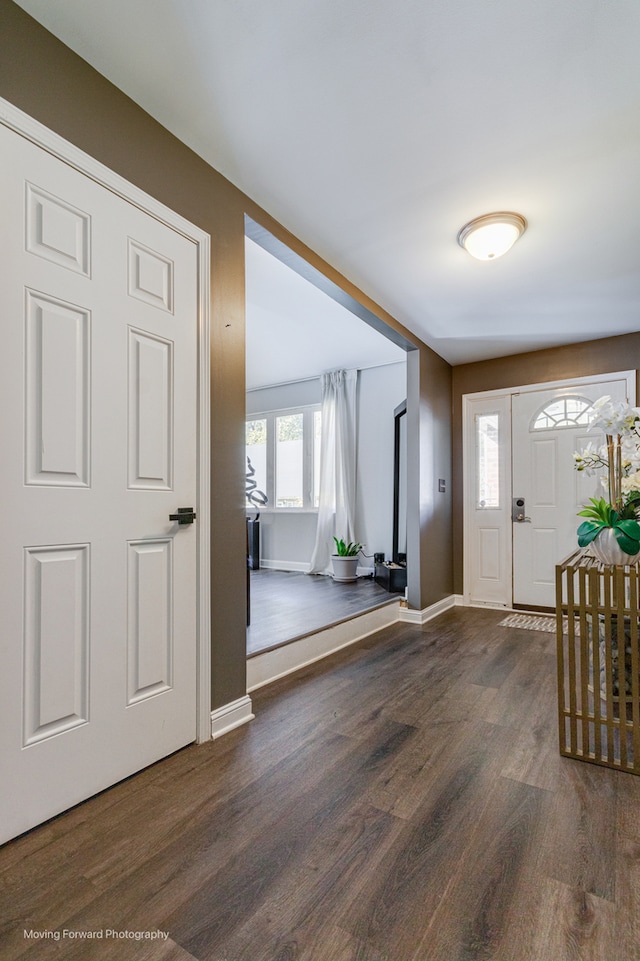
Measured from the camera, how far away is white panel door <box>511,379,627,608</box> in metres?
4.10

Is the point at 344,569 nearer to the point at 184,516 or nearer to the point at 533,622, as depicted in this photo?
the point at 533,622

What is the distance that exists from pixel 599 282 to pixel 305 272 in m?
1.94

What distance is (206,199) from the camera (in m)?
2.00

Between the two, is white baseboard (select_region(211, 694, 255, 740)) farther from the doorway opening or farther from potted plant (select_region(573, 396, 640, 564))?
potted plant (select_region(573, 396, 640, 564))

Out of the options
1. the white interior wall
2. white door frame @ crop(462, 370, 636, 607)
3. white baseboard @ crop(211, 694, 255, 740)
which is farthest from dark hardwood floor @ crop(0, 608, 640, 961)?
the white interior wall

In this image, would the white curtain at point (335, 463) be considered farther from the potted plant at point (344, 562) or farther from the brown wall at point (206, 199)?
the brown wall at point (206, 199)

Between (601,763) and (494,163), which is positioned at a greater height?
(494,163)

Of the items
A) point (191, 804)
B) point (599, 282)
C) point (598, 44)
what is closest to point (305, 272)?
point (598, 44)

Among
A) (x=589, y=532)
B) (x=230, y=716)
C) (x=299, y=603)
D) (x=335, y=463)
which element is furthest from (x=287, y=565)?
(x=589, y=532)

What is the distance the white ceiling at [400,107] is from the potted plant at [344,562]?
311 cm

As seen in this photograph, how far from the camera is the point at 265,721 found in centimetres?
209

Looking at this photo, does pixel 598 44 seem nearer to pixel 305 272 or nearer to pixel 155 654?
pixel 305 272

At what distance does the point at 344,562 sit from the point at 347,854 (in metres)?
3.75

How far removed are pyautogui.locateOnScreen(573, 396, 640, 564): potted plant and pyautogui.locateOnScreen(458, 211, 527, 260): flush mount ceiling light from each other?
1045 mm
